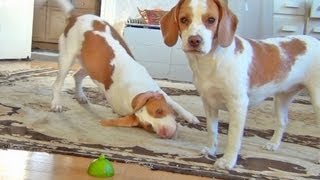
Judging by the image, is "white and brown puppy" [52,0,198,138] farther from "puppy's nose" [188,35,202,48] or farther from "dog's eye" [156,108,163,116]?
"puppy's nose" [188,35,202,48]

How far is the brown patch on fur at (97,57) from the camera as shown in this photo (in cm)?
241

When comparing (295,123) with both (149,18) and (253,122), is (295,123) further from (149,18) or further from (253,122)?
(149,18)

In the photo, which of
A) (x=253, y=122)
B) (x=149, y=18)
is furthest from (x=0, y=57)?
(x=253, y=122)

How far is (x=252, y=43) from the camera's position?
1.77 meters

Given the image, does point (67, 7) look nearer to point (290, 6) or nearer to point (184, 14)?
point (184, 14)

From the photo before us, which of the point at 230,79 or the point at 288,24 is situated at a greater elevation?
the point at 288,24

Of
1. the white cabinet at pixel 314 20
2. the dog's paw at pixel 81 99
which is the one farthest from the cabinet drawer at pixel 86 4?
the dog's paw at pixel 81 99

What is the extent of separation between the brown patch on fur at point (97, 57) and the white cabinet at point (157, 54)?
2599 mm

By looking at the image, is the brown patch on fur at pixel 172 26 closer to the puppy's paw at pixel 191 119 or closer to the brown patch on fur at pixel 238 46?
the brown patch on fur at pixel 238 46

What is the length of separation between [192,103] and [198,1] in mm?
1647

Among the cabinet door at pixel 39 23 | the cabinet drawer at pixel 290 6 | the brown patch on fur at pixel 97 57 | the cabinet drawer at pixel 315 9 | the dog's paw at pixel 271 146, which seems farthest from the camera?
the cabinet door at pixel 39 23

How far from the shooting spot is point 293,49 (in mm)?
1810

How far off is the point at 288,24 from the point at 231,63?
3378 mm

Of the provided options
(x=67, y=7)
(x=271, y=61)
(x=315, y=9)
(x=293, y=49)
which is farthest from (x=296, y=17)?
(x=271, y=61)
